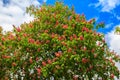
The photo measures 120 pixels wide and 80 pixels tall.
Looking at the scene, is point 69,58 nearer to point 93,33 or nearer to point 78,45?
point 78,45

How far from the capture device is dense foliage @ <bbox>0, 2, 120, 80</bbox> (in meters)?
24.0

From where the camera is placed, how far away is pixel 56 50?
85.3 ft

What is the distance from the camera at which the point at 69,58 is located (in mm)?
23656

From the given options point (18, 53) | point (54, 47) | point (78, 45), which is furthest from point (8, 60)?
point (78, 45)

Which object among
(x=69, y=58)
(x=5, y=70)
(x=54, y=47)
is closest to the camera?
(x=69, y=58)

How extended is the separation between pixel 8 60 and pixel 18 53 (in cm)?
91

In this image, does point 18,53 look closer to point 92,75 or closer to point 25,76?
point 25,76

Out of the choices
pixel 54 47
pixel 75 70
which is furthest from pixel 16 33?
pixel 75 70

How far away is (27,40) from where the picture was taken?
25672 mm

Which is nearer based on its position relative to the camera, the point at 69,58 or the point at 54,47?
the point at 69,58

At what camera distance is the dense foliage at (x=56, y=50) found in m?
24.0

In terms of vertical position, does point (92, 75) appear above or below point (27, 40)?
below

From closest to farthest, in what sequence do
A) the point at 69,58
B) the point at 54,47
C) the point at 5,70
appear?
the point at 69,58, the point at 54,47, the point at 5,70

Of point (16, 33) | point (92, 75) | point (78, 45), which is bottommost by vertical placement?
point (92, 75)
